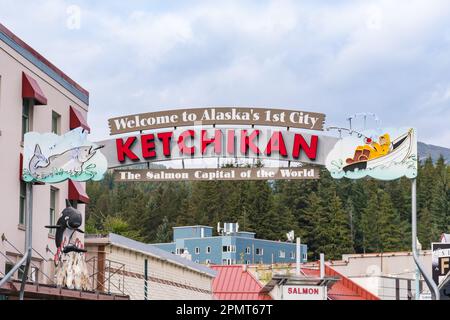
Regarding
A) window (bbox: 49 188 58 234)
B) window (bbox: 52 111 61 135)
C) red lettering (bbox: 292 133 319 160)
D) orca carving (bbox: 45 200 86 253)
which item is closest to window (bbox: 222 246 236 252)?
window (bbox: 49 188 58 234)

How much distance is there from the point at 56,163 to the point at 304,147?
7353mm

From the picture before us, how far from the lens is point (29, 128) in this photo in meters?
31.2

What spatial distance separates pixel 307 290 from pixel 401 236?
4440 inches

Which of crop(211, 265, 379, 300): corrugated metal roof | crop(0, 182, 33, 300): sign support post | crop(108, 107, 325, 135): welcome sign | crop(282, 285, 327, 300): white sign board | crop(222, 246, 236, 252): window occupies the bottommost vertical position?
crop(222, 246, 236, 252): window

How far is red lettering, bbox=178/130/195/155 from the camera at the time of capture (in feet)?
98.2

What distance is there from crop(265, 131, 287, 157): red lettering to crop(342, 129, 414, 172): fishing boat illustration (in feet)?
12.0

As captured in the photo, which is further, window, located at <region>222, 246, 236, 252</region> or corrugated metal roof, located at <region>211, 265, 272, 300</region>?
window, located at <region>222, 246, 236, 252</region>

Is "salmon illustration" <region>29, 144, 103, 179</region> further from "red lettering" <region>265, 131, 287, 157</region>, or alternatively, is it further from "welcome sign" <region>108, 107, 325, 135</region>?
"red lettering" <region>265, 131, 287, 157</region>

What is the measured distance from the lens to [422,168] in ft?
617

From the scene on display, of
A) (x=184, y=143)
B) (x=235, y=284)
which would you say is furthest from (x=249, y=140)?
(x=235, y=284)

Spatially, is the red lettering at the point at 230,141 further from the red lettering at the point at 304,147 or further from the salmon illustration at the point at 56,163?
the salmon illustration at the point at 56,163

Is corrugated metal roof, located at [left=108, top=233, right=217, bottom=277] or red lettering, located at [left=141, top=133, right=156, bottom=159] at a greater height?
red lettering, located at [left=141, top=133, right=156, bottom=159]

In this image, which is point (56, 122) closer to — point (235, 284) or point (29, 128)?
point (29, 128)
